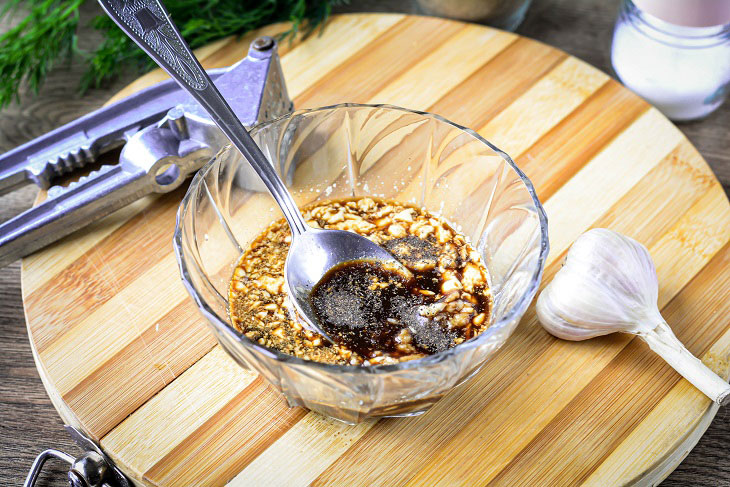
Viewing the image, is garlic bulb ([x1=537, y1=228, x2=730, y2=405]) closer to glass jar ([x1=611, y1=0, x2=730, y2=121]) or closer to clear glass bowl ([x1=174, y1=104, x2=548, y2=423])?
clear glass bowl ([x1=174, y1=104, x2=548, y2=423])

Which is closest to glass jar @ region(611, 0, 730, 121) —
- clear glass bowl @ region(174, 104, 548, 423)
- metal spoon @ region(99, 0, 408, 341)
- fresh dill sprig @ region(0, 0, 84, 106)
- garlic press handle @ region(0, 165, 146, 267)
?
clear glass bowl @ region(174, 104, 548, 423)

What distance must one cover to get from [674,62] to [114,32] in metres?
1.29

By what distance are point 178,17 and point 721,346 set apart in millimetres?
1376

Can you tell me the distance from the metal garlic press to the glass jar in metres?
0.79

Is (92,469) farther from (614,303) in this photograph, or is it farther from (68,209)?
(614,303)

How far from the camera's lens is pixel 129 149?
1428 millimetres

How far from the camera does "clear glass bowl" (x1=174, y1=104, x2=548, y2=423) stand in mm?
1026

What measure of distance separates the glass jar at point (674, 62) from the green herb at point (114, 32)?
69cm

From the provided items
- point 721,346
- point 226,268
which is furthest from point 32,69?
point 721,346

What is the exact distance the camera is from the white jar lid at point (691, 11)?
1.48 metres

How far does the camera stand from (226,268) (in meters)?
1.32

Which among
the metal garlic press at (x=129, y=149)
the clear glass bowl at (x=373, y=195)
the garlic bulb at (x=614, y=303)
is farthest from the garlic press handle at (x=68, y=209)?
the garlic bulb at (x=614, y=303)

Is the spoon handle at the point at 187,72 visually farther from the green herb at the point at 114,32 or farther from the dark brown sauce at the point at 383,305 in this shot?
the green herb at the point at 114,32

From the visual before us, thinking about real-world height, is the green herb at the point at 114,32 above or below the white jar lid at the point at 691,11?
above
